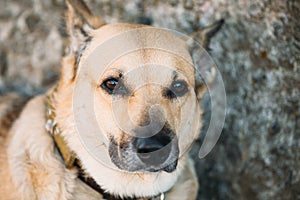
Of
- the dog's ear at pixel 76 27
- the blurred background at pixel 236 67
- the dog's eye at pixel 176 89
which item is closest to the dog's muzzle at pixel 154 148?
the dog's eye at pixel 176 89

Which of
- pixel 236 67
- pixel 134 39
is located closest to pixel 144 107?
pixel 134 39

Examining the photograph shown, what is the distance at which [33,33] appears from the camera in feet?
18.7

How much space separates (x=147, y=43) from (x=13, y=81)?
242 cm

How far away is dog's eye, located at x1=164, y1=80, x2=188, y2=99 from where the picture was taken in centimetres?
379

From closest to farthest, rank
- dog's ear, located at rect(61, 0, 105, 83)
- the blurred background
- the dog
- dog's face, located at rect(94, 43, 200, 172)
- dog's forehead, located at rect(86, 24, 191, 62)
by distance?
dog's face, located at rect(94, 43, 200, 172) → the dog → dog's forehead, located at rect(86, 24, 191, 62) → dog's ear, located at rect(61, 0, 105, 83) → the blurred background

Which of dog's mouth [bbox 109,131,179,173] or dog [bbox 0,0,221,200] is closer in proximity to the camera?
dog's mouth [bbox 109,131,179,173]

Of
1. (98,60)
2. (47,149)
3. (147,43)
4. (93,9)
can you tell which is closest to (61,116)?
(47,149)

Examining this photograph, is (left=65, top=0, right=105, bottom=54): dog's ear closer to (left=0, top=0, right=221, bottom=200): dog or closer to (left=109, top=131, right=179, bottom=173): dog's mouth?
(left=0, top=0, right=221, bottom=200): dog

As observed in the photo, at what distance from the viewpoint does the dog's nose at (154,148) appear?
333cm

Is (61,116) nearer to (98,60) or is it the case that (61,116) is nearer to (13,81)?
(98,60)

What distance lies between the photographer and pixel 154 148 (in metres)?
3.34

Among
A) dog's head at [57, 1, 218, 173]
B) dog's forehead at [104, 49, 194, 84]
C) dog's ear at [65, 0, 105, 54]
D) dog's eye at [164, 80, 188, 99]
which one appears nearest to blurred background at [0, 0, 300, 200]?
dog's head at [57, 1, 218, 173]

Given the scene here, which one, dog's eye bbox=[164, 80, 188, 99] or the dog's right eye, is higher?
the dog's right eye

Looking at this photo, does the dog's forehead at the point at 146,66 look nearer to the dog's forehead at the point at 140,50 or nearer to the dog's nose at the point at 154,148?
the dog's forehead at the point at 140,50
